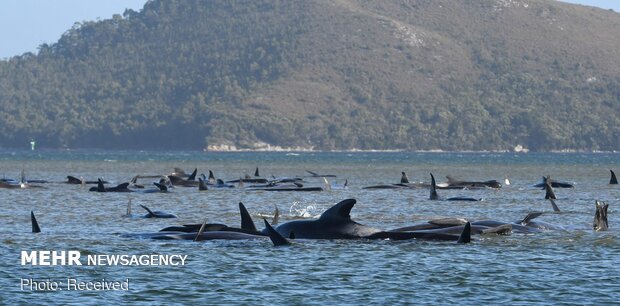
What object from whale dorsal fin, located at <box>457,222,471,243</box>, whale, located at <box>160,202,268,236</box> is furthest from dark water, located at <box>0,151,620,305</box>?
whale, located at <box>160,202,268,236</box>

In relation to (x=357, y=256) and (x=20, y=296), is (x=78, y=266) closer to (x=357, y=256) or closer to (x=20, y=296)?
(x=20, y=296)

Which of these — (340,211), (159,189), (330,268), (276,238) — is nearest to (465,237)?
(340,211)

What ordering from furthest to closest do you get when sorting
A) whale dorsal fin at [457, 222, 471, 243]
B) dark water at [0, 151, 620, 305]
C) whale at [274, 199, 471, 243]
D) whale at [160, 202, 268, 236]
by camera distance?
whale at [160, 202, 268, 236] < whale at [274, 199, 471, 243] < whale dorsal fin at [457, 222, 471, 243] < dark water at [0, 151, 620, 305]

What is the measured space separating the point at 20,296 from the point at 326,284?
5.33 meters

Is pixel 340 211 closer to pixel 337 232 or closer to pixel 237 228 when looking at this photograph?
pixel 337 232

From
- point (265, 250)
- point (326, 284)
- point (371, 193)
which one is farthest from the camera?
point (371, 193)

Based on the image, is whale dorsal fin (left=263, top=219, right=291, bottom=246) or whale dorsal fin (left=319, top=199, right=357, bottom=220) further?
whale dorsal fin (left=319, top=199, right=357, bottom=220)

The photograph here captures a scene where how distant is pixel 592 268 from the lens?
1041 inches

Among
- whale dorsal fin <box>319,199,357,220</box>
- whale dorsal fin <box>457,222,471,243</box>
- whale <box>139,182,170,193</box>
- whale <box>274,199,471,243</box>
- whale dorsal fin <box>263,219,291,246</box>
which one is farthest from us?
whale <box>139,182,170,193</box>

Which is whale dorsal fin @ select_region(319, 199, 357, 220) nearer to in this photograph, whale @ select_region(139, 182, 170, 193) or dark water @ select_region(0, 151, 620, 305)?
dark water @ select_region(0, 151, 620, 305)

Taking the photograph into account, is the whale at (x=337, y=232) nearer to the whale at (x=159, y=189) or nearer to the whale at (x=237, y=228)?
the whale at (x=237, y=228)

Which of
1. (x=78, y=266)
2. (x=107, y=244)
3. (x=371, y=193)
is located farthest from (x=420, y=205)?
(x=78, y=266)

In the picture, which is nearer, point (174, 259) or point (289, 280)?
point (289, 280)

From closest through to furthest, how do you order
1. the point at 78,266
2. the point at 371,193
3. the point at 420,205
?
the point at 78,266, the point at 420,205, the point at 371,193
